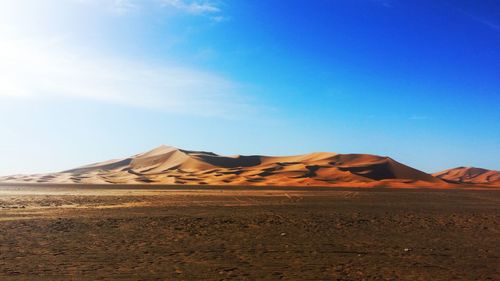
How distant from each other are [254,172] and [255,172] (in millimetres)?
156

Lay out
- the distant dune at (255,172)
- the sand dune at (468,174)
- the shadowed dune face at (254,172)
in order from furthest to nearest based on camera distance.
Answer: the sand dune at (468,174) < the shadowed dune face at (254,172) < the distant dune at (255,172)

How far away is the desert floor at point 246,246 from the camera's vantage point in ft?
26.9

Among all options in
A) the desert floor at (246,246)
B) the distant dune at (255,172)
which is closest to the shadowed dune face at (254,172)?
the distant dune at (255,172)

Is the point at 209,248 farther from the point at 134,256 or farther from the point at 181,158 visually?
the point at 181,158

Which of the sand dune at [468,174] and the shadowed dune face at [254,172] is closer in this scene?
the shadowed dune face at [254,172]

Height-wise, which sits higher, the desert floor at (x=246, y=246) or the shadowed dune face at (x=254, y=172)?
the shadowed dune face at (x=254, y=172)

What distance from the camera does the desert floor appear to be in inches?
322

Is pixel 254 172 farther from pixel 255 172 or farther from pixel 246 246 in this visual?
pixel 246 246

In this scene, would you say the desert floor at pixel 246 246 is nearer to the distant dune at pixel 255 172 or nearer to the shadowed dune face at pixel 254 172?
the distant dune at pixel 255 172

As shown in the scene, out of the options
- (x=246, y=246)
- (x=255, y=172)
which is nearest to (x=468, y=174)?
(x=255, y=172)

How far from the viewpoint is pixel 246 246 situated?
35.3 feet

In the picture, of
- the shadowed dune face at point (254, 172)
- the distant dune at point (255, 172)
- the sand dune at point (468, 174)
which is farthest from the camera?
the sand dune at point (468, 174)

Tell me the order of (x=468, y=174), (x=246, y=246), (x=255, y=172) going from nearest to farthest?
(x=246, y=246), (x=255, y=172), (x=468, y=174)

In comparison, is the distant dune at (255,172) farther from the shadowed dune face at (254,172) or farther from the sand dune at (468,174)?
the sand dune at (468,174)
